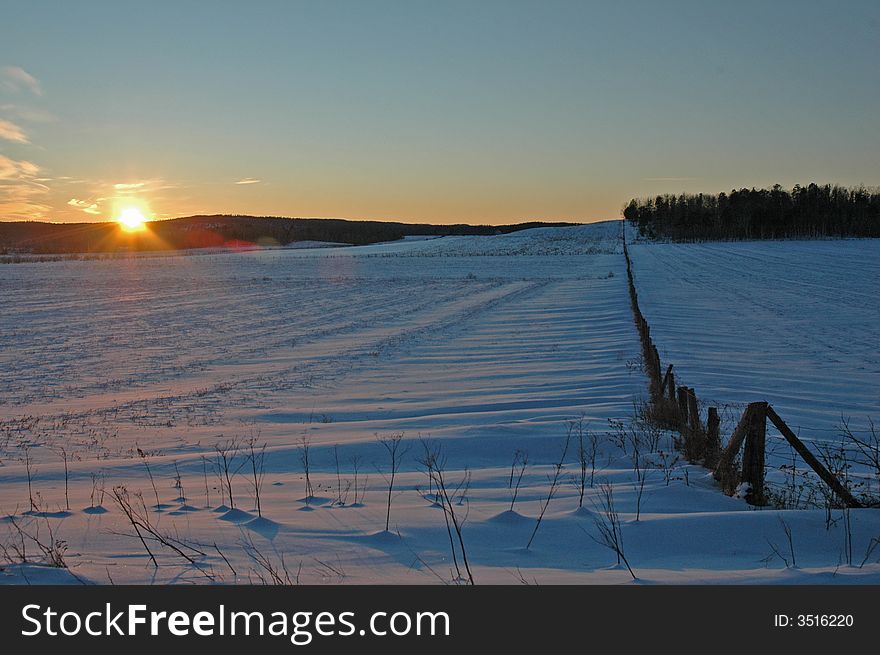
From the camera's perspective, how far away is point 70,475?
24.8 feet

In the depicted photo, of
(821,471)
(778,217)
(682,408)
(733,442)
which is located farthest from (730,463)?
(778,217)

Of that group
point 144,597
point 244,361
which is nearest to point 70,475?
point 144,597

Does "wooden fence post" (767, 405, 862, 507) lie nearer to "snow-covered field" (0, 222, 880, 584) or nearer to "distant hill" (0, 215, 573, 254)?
"snow-covered field" (0, 222, 880, 584)

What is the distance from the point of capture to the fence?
227 inches

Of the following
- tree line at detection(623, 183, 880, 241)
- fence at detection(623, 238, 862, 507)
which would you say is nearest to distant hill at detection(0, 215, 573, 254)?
tree line at detection(623, 183, 880, 241)

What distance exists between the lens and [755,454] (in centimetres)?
592

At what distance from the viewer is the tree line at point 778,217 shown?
110 m

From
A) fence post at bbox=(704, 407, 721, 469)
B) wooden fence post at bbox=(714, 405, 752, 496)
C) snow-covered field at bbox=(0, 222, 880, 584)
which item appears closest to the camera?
snow-covered field at bbox=(0, 222, 880, 584)

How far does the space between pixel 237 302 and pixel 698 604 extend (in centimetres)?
3235

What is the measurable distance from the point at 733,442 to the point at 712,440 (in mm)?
1144

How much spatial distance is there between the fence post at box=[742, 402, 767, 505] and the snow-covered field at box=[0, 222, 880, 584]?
0.17 m

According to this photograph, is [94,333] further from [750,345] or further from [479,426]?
[750,345]

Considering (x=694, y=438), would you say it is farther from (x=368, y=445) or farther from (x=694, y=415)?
(x=368, y=445)

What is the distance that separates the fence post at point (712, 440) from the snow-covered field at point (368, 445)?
1.04 feet
